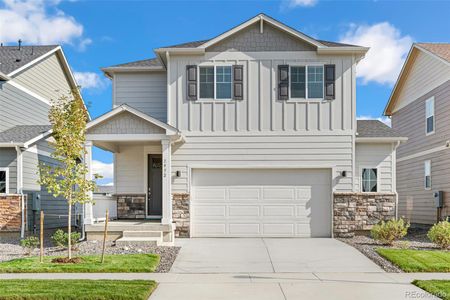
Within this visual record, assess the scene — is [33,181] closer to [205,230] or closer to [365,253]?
[205,230]

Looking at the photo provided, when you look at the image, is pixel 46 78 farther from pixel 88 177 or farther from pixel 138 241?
pixel 138 241

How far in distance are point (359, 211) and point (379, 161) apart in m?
1.73

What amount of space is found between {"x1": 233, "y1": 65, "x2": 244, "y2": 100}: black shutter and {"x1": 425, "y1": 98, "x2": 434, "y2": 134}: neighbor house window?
8.39 meters

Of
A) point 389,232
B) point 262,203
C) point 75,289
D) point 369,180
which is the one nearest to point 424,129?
point 369,180

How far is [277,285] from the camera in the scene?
809 centimetres

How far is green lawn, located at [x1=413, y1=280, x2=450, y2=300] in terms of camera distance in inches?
288

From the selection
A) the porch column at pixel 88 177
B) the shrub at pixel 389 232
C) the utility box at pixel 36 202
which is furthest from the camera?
the utility box at pixel 36 202

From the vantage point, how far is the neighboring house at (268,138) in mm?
14344

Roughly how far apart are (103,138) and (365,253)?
749 cm

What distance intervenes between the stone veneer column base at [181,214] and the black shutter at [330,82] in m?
5.26

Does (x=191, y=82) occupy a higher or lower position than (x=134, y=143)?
higher

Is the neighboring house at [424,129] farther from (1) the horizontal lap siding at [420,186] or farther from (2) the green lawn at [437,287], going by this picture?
(2) the green lawn at [437,287]

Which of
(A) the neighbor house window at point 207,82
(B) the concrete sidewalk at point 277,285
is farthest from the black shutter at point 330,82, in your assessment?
(B) the concrete sidewalk at point 277,285

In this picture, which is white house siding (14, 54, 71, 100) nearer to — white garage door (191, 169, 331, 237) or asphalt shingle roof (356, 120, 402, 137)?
white garage door (191, 169, 331, 237)
